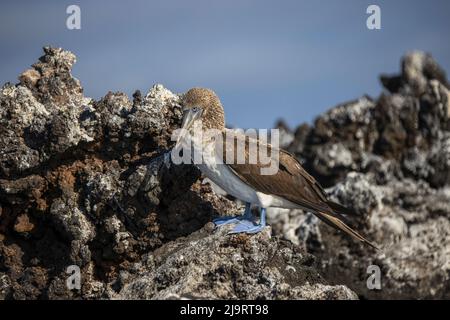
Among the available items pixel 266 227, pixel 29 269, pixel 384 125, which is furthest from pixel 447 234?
pixel 29 269

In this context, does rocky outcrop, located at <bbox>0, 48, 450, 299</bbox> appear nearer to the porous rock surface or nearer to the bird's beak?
the porous rock surface

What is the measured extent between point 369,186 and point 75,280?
20.9 ft

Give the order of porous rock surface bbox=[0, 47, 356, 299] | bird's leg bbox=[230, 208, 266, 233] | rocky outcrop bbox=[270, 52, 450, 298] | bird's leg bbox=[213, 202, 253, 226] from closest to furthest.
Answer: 1. bird's leg bbox=[230, 208, 266, 233]
2. bird's leg bbox=[213, 202, 253, 226]
3. porous rock surface bbox=[0, 47, 356, 299]
4. rocky outcrop bbox=[270, 52, 450, 298]

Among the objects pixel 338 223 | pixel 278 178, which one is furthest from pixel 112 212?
pixel 338 223

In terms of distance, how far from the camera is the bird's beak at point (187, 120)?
388 inches

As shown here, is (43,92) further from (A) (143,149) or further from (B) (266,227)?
(B) (266,227)

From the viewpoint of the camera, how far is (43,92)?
1048cm

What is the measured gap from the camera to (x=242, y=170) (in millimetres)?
9984

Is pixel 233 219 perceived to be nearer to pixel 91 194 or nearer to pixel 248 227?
pixel 248 227

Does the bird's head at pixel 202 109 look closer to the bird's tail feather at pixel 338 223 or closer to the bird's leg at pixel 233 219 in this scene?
the bird's leg at pixel 233 219

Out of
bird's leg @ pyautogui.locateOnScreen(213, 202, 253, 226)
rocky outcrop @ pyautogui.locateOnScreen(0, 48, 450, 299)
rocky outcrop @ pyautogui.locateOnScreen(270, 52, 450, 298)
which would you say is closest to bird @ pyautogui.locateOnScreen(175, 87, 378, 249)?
bird's leg @ pyautogui.locateOnScreen(213, 202, 253, 226)

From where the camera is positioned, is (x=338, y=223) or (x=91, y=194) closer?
(x=91, y=194)

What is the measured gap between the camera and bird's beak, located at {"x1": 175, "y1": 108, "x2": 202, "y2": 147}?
9.85 m

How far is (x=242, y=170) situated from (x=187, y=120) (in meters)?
0.95
